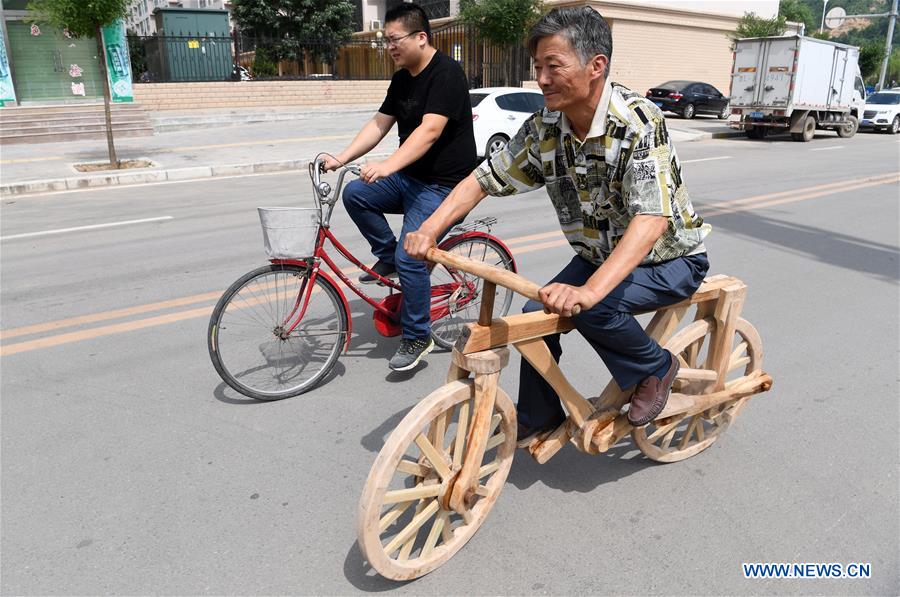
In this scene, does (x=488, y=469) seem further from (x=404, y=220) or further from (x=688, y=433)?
(x=404, y=220)

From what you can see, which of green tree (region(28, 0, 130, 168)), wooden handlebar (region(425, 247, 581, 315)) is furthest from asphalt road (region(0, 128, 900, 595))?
green tree (region(28, 0, 130, 168))

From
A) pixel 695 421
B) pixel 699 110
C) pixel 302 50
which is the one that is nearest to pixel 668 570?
pixel 695 421

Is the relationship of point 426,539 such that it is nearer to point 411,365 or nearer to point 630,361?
point 630,361

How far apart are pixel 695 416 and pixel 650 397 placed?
1.92 ft

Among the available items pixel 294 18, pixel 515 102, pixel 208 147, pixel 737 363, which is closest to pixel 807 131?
pixel 515 102

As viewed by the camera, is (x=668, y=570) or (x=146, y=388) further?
(x=146, y=388)

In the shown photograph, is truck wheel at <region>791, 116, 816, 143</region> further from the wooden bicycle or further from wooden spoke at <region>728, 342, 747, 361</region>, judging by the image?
the wooden bicycle

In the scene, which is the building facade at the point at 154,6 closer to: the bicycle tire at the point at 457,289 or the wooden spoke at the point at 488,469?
the bicycle tire at the point at 457,289

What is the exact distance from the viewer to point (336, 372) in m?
4.28

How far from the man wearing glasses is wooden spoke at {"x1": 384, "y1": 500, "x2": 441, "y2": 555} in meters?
1.62

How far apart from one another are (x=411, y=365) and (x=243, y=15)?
33.5m

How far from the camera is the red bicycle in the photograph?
3621mm

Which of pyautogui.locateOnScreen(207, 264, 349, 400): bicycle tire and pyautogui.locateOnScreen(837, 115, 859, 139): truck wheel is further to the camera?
pyautogui.locateOnScreen(837, 115, 859, 139): truck wheel

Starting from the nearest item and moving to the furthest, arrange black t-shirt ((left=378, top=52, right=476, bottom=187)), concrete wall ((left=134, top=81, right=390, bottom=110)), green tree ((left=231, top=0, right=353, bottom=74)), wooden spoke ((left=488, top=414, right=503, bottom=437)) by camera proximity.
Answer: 1. wooden spoke ((left=488, top=414, right=503, bottom=437))
2. black t-shirt ((left=378, top=52, right=476, bottom=187))
3. concrete wall ((left=134, top=81, right=390, bottom=110))
4. green tree ((left=231, top=0, right=353, bottom=74))
